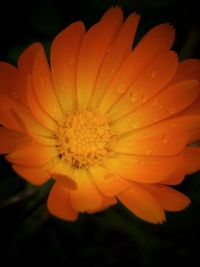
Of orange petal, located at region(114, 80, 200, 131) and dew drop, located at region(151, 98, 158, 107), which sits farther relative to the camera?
dew drop, located at region(151, 98, 158, 107)

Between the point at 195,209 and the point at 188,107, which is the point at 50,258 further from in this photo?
the point at 188,107

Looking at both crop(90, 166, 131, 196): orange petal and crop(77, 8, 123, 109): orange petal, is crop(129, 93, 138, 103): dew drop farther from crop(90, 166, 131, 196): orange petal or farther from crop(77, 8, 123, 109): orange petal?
crop(90, 166, 131, 196): orange petal

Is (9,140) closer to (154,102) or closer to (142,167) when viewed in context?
(142,167)

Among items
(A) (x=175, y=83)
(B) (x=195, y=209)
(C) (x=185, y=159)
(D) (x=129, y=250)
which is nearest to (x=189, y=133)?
(C) (x=185, y=159)

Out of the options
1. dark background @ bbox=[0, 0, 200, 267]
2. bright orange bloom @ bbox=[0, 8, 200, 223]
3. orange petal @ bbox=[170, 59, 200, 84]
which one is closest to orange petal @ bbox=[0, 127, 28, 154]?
bright orange bloom @ bbox=[0, 8, 200, 223]

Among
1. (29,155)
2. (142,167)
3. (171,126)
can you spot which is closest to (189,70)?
(171,126)

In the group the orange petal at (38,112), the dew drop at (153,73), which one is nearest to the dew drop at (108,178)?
the orange petal at (38,112)
